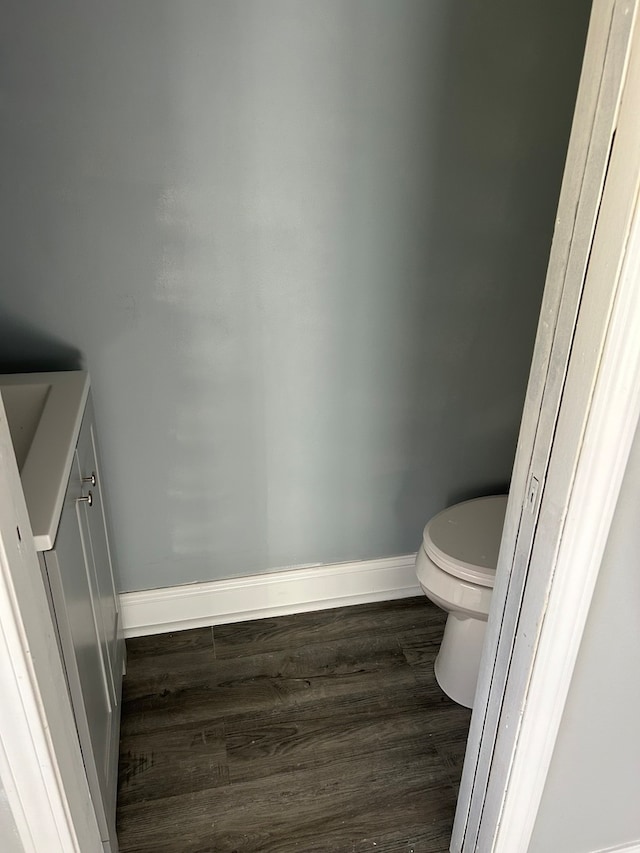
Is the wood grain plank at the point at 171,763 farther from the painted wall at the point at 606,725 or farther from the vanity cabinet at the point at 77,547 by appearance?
the painted wall at the point at 606,725

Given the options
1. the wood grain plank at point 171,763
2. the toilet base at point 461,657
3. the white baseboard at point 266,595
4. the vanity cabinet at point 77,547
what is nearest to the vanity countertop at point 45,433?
the vanity cabinet at point 77,547

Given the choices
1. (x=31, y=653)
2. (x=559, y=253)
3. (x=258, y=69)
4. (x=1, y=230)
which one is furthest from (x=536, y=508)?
(x=1, y=230)

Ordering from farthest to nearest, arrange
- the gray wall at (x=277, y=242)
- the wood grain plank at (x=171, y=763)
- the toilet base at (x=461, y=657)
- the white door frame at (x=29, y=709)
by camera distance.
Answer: the toilet base at (x=461, y=657) < the wood grain plank at (x=171, y=763) < the gray wall at (x=277, y=242) < the white door frame at (x=29, y=709)

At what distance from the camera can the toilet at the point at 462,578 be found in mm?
1723

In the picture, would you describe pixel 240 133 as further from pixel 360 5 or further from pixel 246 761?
pixel 246 761

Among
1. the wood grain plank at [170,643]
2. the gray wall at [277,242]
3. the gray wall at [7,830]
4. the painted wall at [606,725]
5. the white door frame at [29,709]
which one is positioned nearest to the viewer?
the white door frame at [29,709]

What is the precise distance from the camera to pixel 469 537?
1.83 metres

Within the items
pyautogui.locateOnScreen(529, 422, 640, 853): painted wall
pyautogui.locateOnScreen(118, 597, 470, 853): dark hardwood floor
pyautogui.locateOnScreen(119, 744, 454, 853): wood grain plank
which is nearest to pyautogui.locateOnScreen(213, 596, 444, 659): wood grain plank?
pyautogui.locateOnScreen(118, 597, 470, 853): dark hardwood floor

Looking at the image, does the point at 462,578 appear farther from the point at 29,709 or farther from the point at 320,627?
the point at 29,709

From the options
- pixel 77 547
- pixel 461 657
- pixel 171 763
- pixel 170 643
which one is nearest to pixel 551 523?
pixel 77 547

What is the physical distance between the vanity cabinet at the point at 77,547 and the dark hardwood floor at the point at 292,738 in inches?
5.0

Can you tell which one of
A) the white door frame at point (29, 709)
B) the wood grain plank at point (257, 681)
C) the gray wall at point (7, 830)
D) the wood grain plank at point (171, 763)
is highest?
the white door frame at point (29, 709)

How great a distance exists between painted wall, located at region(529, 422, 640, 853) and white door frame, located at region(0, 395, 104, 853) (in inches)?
31.0

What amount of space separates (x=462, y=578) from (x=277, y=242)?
955 millimetres
